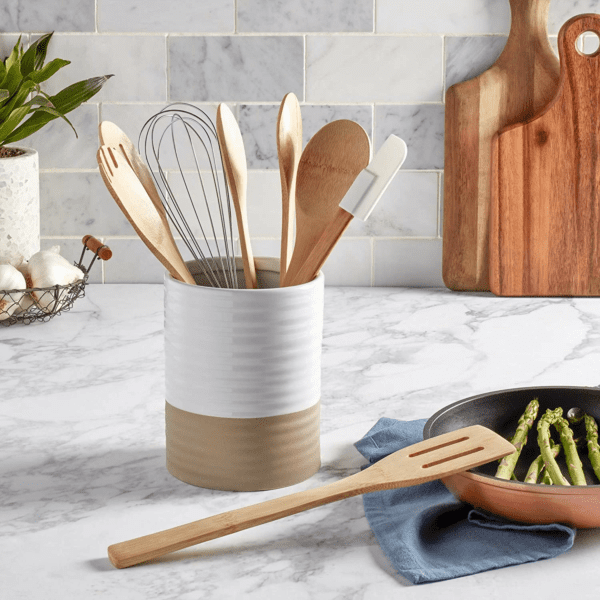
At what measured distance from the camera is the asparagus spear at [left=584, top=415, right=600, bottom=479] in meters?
0.66

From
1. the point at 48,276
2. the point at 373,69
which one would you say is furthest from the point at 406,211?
the point at 48,276

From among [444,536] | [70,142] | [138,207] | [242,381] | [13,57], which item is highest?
[13,57]

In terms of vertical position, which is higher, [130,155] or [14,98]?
[14,98]

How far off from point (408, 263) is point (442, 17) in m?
0.36

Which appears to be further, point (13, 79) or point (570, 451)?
point (13, 79)

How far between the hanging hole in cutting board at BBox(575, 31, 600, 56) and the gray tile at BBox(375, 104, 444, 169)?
0.69 feet

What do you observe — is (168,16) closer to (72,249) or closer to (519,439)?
(72,249)

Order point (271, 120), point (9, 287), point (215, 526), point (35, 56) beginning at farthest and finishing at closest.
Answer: point (271, 120)
point (35, 56)
point (9, 287)
point (215, 526)

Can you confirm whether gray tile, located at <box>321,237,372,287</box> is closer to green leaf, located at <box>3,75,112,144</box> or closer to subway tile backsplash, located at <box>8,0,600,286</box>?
subway tile backsplash, located at <box>8,0,600,286</box>

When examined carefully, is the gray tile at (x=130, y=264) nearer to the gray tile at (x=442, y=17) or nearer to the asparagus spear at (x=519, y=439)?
the gray tile at (x=442, y=17)

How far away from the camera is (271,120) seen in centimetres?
131

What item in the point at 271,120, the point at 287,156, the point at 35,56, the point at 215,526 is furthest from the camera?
the point at 271,120

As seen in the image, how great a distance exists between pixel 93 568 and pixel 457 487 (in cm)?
25

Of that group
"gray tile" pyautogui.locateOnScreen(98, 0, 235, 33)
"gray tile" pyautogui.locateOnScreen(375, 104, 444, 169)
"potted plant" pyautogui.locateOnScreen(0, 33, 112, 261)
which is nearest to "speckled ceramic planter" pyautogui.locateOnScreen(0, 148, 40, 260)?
"potted plant" pyautogui.locateOnScreen(0, 33, 112, 261)
